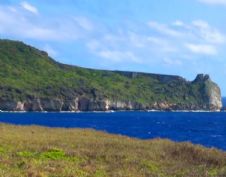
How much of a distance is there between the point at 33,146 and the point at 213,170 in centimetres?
1020

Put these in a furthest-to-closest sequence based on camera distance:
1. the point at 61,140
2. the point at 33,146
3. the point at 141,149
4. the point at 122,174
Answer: the point at 61,140 → the point at 141,149 → the point at 33,146 → the point at 122,174

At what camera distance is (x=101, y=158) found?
3069cm

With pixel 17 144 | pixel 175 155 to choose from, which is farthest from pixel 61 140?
pixel 175 155

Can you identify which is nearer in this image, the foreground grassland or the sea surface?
the foreground grassland

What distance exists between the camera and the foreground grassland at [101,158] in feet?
84.5

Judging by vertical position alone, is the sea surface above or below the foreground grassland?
below

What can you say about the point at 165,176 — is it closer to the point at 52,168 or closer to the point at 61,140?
the point at 52,168

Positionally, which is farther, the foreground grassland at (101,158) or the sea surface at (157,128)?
the sea surface at (157,128)

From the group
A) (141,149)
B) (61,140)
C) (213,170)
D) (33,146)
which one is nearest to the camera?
(213,170)

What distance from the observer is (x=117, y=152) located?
32.9 meters

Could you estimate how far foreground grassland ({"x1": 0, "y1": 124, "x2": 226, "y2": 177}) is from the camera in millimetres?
25750

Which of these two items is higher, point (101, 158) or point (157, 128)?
point (101, 158)

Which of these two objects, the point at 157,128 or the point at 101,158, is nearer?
the point at 101,158

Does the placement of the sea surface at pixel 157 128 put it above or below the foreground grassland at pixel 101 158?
below
